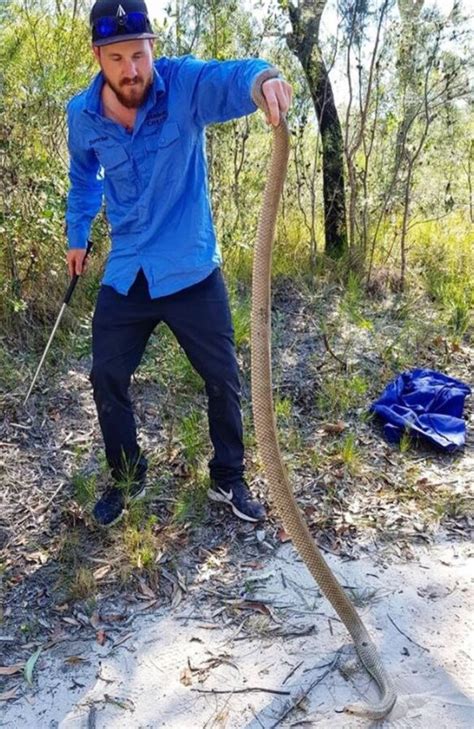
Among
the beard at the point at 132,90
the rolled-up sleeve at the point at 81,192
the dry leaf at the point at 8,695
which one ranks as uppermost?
the beard at the point at 132,90

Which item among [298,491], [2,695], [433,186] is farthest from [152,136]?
[433,186]

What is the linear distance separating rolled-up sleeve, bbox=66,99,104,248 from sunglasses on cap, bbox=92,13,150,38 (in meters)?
0.47

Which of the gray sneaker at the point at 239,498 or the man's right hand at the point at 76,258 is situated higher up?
the man's right hand at the point at 76,258

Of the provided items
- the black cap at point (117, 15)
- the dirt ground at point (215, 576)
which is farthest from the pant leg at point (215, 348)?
the black cap at point (117, 15)

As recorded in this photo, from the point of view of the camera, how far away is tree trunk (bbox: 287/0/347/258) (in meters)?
5.00

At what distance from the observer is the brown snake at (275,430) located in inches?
79.1

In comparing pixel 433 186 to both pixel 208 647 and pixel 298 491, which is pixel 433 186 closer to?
pixel 298 491

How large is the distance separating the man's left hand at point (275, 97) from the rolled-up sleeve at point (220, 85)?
0.33 feet

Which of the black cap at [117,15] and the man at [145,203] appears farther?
the man at [145,203]

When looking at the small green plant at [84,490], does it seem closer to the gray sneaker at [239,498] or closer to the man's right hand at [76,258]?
the gray sneaker at [239,498]

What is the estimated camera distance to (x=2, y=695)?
7.39 ft

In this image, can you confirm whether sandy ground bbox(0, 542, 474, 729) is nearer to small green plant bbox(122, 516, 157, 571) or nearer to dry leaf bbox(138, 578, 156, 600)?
dry leaf bbox(138, 578, 156, 600)

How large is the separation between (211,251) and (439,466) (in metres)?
1.72

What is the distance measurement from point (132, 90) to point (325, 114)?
337 centimetres
